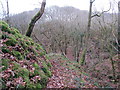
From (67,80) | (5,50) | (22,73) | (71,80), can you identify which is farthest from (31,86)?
(71,80)

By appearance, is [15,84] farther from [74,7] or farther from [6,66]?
[74,7]

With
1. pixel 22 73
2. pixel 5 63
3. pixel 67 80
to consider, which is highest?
pixel 5 63

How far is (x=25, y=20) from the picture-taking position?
22922 mm

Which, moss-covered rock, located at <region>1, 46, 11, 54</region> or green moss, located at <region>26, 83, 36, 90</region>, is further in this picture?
moss-covered rock, located at <region>1, 46, 11, 54</region>

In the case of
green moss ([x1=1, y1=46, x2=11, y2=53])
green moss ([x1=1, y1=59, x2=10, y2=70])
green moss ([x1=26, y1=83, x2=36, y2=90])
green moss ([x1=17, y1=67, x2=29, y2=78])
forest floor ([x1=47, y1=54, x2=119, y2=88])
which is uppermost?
green moss ([x1=1, y1=46, x2=11, y2=53])

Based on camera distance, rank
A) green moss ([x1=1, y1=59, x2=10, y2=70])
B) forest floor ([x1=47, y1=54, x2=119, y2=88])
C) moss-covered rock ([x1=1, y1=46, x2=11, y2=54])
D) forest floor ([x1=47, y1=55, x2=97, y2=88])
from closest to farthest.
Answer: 1. green moss ([x1=1, y1=59, x2=10, y2=70])
2. moss-covered rock ([x1=1, y1=46, x2=11, y2=54])
3. forest floor ([x1=47, y1=55, x2=97, y2=88])
4. forest floor ([x1=47, y1=54, x2=119, y2=88])

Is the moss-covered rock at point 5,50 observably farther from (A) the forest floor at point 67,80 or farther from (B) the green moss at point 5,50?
(A) the forest floor at point 67,80

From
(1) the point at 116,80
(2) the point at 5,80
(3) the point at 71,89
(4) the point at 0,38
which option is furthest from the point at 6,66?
(1) the point at 116,80

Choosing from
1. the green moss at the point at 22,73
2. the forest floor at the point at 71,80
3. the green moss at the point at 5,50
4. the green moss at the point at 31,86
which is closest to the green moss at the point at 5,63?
the green moss at the point at 22,73

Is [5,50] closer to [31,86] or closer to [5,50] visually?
[5,50]

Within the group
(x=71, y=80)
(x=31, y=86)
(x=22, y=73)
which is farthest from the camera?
(x=71, y=80)

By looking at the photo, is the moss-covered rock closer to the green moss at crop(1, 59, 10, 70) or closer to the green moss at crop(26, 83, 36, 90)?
the green moss at crop(1, 59, 10, 70)

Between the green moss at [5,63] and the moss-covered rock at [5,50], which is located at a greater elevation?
the moss-covered rock at [5,50]

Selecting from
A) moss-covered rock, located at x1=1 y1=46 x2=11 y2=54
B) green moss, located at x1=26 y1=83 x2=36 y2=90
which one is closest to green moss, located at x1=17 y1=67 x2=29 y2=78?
green moss, located at x1=26 y1=83 x2=36 y2=90
